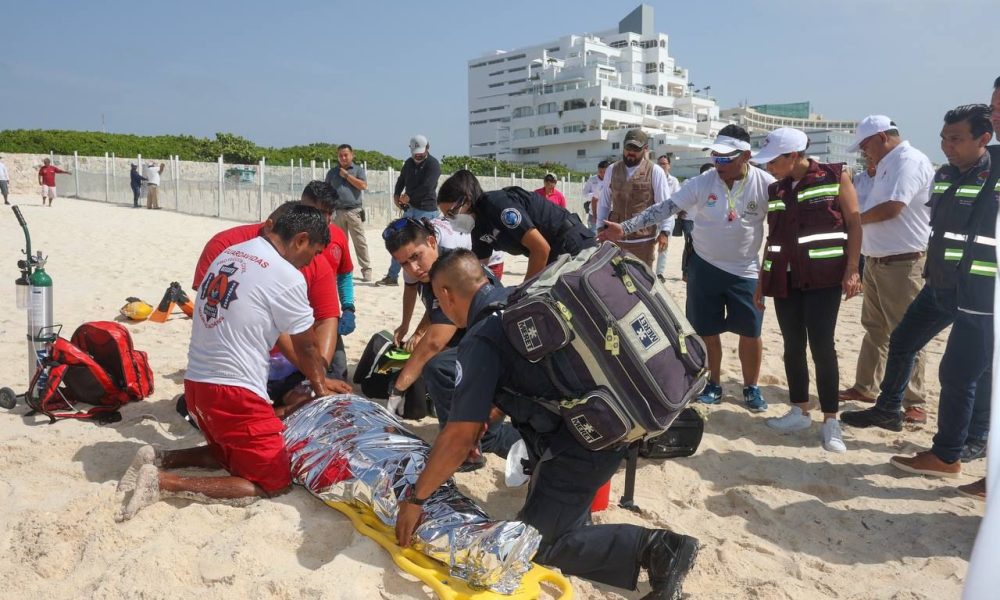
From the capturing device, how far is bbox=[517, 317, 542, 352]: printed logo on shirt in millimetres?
2176

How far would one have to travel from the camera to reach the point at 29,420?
12.3 ft

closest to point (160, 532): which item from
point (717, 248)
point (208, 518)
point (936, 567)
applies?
point (208, 518)

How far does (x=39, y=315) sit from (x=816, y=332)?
465 centimetres

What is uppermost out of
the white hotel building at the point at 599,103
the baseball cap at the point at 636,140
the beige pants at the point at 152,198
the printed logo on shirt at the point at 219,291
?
the white hotel building at the point at 599,103

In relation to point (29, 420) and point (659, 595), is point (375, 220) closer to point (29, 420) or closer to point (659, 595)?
point (29, 420)

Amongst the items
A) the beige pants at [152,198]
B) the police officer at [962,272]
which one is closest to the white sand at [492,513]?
the police officer at [962,272]

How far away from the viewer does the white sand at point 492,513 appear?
236 centimetres

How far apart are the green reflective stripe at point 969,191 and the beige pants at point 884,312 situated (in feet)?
3.81

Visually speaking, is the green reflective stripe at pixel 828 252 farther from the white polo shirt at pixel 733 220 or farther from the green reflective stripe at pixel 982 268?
the green reflective stripe at pixel 982 268

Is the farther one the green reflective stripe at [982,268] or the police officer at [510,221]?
the police officer at [510,221]

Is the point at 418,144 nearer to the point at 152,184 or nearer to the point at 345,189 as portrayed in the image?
the point at 345,189

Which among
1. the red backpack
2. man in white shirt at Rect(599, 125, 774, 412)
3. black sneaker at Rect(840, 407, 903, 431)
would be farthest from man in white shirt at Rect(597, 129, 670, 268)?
the red backpack

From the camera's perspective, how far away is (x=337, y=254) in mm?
4598

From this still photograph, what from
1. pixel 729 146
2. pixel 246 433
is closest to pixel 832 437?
pixel 729 146
